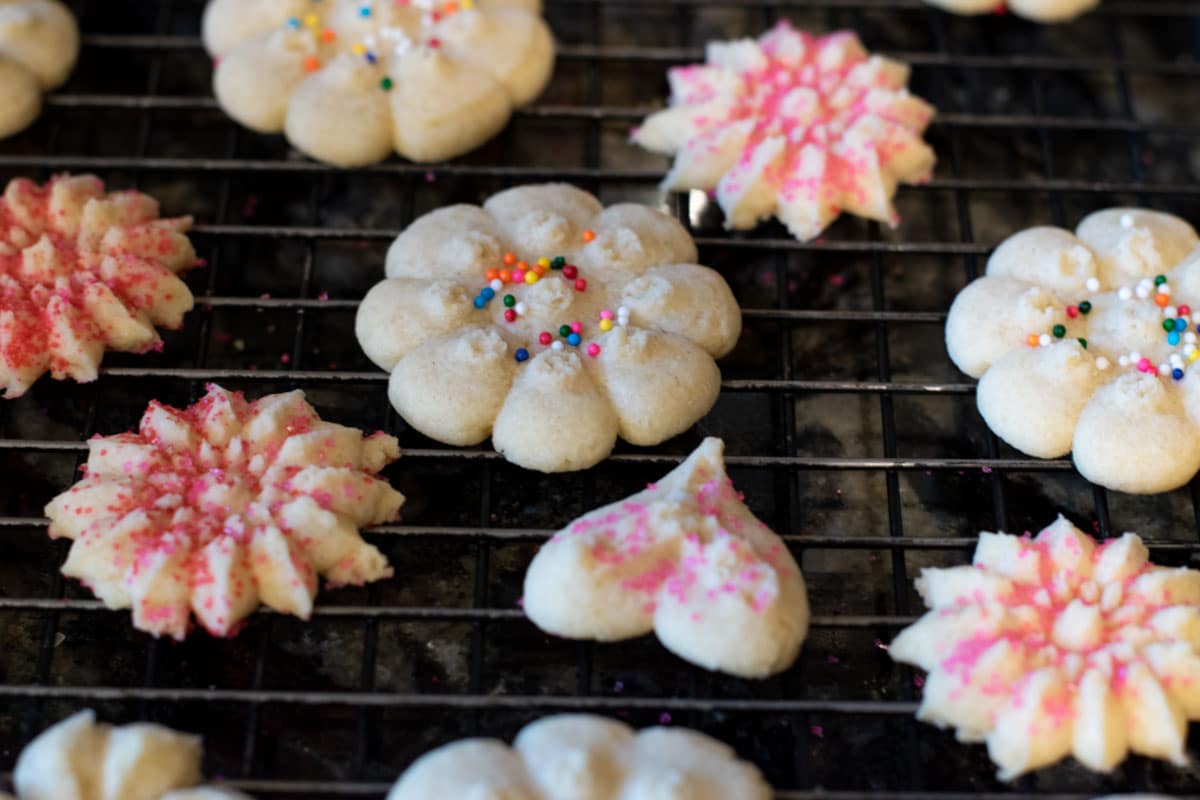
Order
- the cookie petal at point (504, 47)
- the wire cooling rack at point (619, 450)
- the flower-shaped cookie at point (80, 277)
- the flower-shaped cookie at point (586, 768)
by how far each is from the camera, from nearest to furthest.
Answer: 1. the flower-shaped cookie at point (586, 768)
2. the wire cooling rack at point (619, 450)
3. the flower-shaped cookie at point (80, 277)
4. the cookie petal at point (504, 47)

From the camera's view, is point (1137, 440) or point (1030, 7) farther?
point (1030, 7)

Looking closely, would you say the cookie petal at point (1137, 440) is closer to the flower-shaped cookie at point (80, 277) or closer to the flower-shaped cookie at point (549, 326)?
the flower-shaped cookie at point (549, 326)

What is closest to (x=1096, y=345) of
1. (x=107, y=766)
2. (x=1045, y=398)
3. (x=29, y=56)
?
(x=1045, y=398)

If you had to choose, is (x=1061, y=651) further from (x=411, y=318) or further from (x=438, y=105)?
(x=438, y=105)

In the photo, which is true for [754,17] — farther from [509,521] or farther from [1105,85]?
[509,521]

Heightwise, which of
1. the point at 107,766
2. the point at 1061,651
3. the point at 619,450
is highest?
the point at 619,450

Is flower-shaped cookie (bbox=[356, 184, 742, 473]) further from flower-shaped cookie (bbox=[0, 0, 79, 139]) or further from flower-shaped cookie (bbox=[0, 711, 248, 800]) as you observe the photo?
flower-shaped cookie (bbox=[0, 0, 79, 139])

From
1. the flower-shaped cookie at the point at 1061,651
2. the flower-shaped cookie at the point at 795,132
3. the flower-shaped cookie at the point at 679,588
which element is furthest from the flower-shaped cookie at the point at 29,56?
the flower-shaped cookie at the point at 1061,651
